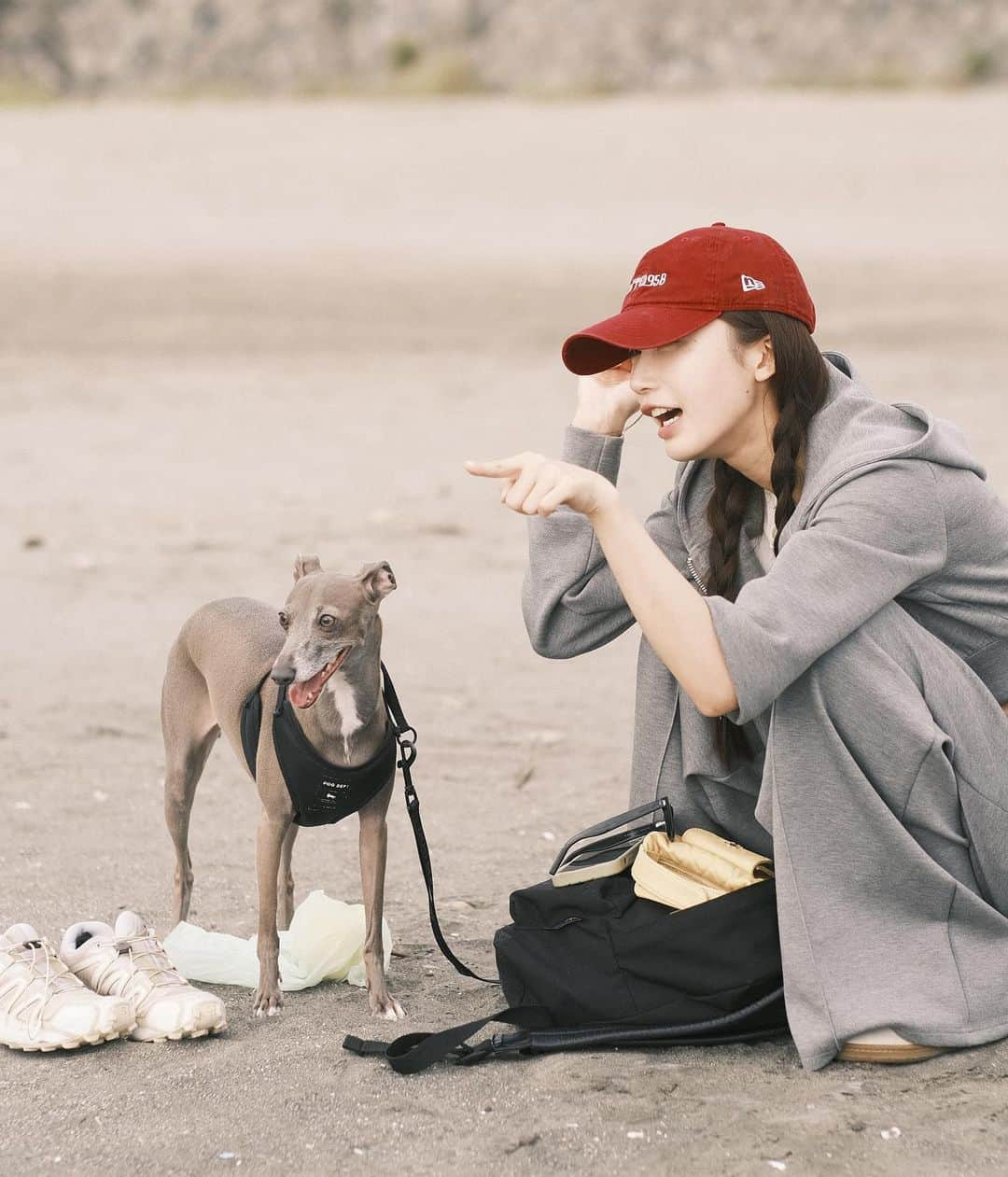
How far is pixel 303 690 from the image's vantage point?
3379 mm

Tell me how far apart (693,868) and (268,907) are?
882mm

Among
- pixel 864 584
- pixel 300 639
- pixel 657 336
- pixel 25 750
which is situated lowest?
pixel 25 750

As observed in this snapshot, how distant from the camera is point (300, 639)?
342 centimetres

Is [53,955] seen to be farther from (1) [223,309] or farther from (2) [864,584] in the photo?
(1) [223,309]

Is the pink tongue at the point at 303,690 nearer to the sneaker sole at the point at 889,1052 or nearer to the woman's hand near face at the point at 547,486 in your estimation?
the woman's hand near face at the point at 547,486

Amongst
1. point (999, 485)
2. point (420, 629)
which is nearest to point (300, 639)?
point (420, 629)

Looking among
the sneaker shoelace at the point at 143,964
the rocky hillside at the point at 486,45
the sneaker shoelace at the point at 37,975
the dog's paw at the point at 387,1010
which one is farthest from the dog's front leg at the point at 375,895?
the rocky hillside at the point at 486,45

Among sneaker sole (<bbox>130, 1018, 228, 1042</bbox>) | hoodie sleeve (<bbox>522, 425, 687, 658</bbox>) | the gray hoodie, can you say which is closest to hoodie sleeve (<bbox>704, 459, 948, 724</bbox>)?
the gray hoodie

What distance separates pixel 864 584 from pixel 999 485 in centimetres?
662

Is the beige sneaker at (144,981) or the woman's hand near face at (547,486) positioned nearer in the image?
the woman's hand near face at (547,486)

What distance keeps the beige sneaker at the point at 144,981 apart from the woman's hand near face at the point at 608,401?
1.39m

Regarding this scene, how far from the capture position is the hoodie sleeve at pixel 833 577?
3.01 m

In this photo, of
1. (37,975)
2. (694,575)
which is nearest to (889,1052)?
(694,575)

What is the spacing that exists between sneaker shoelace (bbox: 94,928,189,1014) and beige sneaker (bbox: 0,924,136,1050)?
0.04 metres
